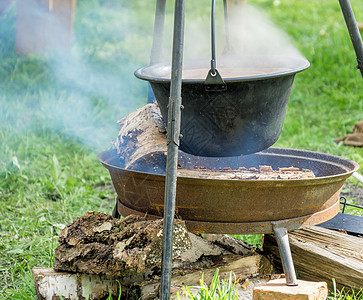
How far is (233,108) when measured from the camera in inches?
75.9

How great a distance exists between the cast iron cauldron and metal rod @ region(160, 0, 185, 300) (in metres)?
0.20

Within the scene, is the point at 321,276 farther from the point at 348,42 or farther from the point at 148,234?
the point at 348,42

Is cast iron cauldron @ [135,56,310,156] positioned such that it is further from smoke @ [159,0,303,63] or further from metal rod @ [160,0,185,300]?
smoke @ [159,0,303,63]

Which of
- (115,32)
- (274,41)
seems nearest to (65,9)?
(115,32)

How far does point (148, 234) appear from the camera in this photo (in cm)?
186

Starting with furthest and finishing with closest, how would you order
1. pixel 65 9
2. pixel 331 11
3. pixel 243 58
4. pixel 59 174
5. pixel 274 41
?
pixel 331 11 < pixel 274 41 < pixel 65 9 < pixel 59 174 < pixel 243 58

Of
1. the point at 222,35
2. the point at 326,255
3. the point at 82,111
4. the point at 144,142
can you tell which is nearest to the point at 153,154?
the point at 144,142

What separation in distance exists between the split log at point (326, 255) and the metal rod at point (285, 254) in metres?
0.38

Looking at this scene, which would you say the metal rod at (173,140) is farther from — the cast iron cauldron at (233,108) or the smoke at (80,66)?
the smoke at (80,66)

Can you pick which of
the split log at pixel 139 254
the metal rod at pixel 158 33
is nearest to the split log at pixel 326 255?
the split log at pixel 139 254

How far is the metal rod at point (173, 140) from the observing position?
164cm

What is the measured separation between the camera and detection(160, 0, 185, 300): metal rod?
164 centimetres

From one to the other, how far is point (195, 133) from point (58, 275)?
84cm

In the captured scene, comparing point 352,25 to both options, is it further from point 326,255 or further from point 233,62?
point 326,255
